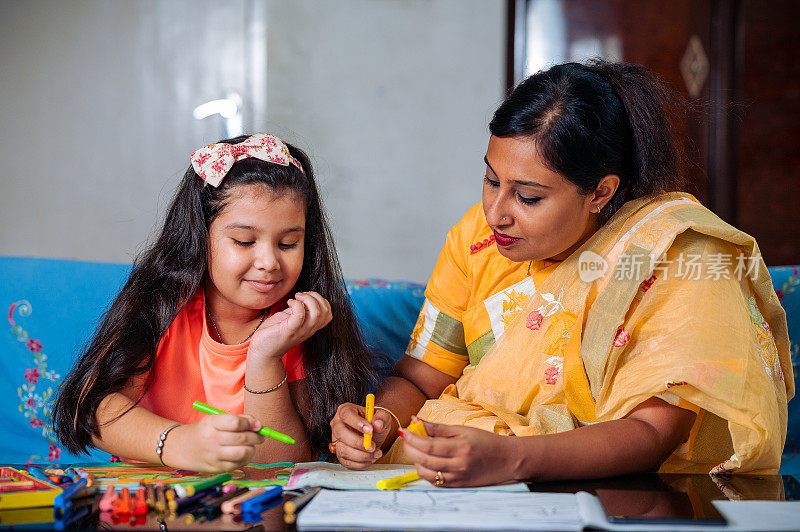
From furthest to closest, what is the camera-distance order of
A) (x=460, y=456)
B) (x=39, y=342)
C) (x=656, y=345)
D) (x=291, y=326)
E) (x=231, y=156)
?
(x=39, y=342) < (x=231, y=156) < (x=291, y=326) < (x=656, y=345) < (x=460, y=456)

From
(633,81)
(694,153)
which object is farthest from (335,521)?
(694,153)

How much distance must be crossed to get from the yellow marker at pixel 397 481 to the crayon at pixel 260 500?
146 mm

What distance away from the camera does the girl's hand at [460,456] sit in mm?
1033

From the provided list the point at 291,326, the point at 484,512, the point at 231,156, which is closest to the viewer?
the point at 484,512

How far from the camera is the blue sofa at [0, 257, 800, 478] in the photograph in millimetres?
1841

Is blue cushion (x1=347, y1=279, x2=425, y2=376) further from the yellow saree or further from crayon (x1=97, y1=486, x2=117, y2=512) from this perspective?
crayon (x1=97, y1=486, x2=117, y2=512)

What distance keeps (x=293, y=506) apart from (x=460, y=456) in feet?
0.80

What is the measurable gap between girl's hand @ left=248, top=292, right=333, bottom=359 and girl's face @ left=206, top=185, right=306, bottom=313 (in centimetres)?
6

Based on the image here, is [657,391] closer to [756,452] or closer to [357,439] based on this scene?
[756,452]

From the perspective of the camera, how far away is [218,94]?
10.7 feet

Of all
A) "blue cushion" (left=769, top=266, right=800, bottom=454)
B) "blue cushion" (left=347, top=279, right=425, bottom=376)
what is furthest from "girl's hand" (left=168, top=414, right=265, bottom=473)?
"blue cushion" (left=769, top=266, right=800, bottom=454)

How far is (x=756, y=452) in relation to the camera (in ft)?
3.74

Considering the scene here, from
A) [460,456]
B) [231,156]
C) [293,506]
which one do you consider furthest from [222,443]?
[231,156]

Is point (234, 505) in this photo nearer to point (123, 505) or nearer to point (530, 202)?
point (123, 505)
